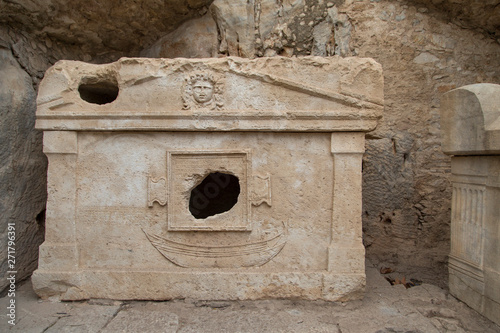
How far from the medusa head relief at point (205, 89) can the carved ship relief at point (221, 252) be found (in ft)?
3.79

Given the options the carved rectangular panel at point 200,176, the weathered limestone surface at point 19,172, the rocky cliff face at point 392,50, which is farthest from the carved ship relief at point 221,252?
the rocky cliff face at point 392,50

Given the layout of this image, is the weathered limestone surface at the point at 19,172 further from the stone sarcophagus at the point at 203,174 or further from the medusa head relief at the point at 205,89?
the medusa head relief at the point at 205,89

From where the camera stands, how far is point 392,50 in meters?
4.27

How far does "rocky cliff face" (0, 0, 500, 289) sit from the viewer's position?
13.5 ft

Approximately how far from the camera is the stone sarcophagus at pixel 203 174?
284 centimetres

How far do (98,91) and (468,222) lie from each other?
370 cm

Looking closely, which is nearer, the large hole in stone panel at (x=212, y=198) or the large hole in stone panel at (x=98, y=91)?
the large hole in stone panel at (x=98, y=91)

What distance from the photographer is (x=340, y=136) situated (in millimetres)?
2830

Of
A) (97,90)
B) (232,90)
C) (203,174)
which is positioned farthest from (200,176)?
(97,90)

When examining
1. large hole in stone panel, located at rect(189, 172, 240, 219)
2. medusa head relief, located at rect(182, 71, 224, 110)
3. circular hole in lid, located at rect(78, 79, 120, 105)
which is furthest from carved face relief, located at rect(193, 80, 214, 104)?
large hole in stone panel, located at rect(189, 172, 240, 219)

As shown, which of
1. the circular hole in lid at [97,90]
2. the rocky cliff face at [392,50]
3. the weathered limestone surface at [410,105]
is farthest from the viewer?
the weathered limestone surface at [410,105]

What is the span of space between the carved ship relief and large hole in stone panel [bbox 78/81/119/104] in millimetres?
1478

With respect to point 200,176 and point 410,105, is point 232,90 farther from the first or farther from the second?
point 410,105

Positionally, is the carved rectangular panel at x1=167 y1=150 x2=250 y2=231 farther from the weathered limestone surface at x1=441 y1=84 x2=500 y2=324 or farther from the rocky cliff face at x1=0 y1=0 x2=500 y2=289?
the rocky cliff face at x1=0 y1=0 x2=500 y2=289
